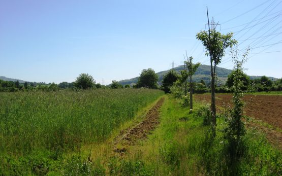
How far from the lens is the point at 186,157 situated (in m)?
6.80

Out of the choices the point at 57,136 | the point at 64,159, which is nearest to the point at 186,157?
the point at 64,159

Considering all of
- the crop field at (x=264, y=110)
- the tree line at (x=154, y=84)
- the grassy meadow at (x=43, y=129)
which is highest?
the tree line at (x=154, y=84)

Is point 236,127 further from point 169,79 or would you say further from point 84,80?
point 169,79

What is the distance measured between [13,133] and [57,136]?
4.85 ft

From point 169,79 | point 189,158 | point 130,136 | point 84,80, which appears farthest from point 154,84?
point 189,158

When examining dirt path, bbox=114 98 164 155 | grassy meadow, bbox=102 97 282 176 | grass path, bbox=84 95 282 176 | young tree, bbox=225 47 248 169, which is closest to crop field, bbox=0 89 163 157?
dirt path, bbox=114 98 164 155

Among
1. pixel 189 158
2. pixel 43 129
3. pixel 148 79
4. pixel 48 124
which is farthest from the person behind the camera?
pixel 148 79

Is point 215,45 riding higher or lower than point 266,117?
higher

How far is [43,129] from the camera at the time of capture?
752 centimetres

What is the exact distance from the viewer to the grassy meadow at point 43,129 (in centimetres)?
604

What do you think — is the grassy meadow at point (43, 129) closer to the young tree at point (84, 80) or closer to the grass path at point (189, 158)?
the grass path at point (189, 158)

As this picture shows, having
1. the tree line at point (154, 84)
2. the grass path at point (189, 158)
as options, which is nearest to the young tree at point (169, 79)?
the tree line at point (154, 84)

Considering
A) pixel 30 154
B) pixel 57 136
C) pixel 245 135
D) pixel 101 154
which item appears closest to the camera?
pixel 30 154

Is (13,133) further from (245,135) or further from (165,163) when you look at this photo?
(245,135)
